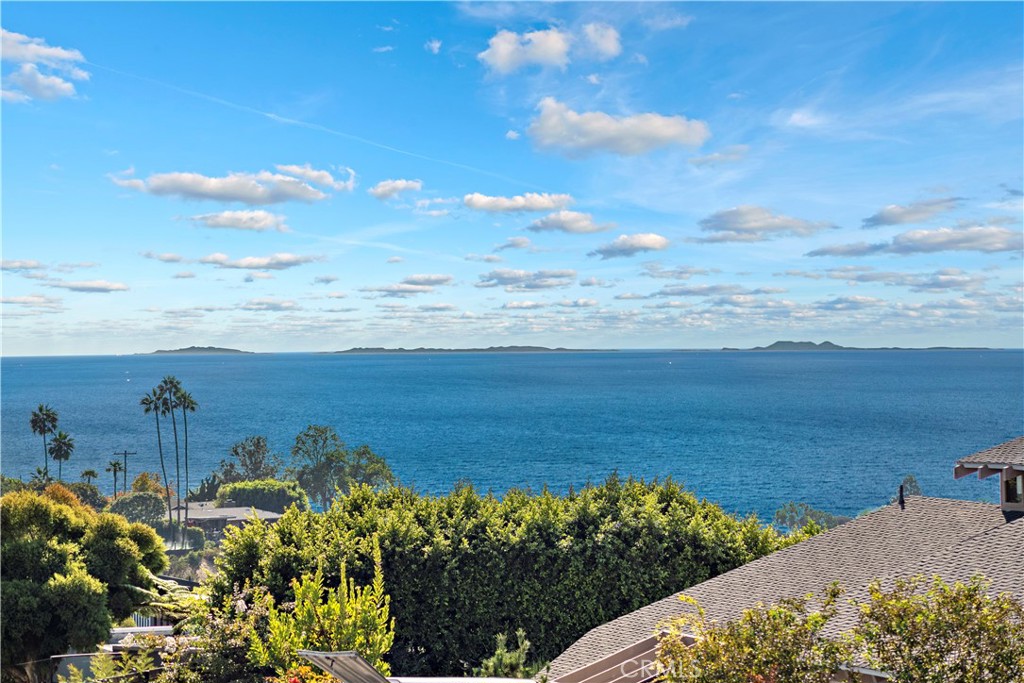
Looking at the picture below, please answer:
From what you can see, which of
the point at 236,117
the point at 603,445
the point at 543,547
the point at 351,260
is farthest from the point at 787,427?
the point at 543,547

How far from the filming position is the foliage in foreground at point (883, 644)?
7.73m

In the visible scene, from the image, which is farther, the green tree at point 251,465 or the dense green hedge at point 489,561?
the green tree at point 251,465

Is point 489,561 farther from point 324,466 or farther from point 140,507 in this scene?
point 324,466

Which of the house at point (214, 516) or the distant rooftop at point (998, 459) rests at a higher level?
the distant rooftop at point (998, 459)

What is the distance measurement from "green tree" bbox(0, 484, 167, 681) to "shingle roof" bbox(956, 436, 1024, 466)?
71.8ft

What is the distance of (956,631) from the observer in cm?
781

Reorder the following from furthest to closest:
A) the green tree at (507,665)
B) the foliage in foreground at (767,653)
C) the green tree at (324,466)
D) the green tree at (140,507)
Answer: the green tree at (324,466), the green tree at (140,507), the green tree at (507,665), the foliage in foreground at (767,653)

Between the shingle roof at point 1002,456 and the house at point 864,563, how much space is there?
0.6 inches

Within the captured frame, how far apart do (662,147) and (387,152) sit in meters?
19.8

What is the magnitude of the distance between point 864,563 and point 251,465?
12506 cm

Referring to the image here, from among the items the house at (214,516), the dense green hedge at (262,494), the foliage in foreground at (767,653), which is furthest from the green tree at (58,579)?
the dense green hedge at (262,494)

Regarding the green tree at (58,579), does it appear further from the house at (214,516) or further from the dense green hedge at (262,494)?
the dense green hedge at (262,494)

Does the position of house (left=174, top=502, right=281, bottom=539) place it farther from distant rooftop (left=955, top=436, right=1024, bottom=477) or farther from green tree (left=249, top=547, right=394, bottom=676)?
distant rooftop (left=955, top=436, right=1024, bottom=477)

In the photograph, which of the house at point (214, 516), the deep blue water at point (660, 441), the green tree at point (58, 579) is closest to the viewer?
the green tree at point (58, 579)
